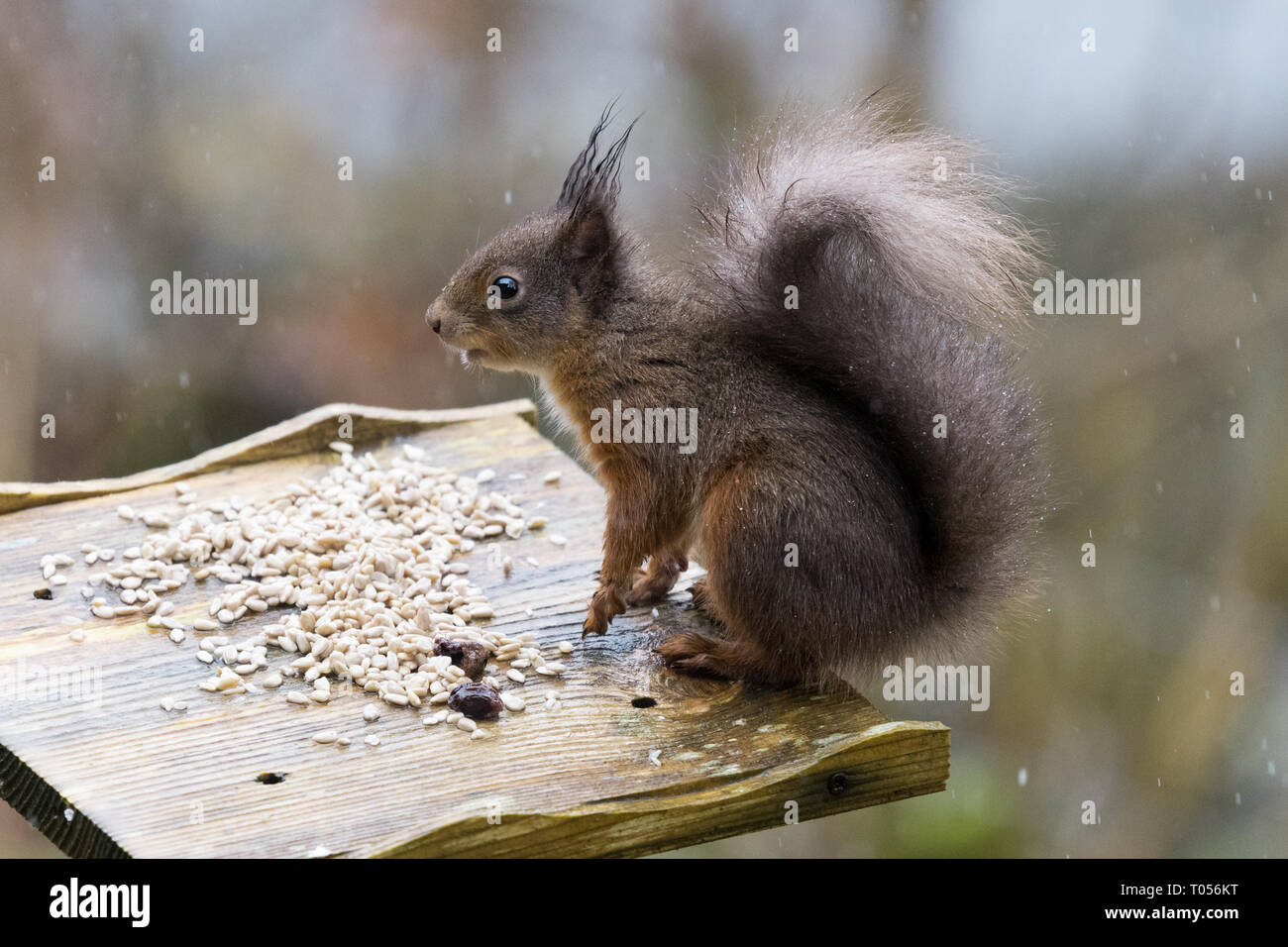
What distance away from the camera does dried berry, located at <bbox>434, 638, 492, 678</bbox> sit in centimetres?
228

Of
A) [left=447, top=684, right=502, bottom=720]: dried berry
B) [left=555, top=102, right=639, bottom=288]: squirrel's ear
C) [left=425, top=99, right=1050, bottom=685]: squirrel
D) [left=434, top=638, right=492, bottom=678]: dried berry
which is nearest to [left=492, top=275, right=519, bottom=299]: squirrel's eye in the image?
[left=555, top=102, right=639, bottom=288]: squirrel's ear

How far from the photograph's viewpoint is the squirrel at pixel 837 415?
7.39 ft

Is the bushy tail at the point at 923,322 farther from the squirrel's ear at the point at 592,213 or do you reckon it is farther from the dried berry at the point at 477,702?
the dried berry at the point at 477,702

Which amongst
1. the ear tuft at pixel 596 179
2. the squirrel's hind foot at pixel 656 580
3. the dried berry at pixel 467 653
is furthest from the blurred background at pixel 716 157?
the dried berry at pixel 467 653

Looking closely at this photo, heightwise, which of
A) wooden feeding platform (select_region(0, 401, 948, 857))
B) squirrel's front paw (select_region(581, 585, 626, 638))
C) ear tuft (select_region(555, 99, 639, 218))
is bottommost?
wooden feeding platform (select_region(0, 401, 948, 857))

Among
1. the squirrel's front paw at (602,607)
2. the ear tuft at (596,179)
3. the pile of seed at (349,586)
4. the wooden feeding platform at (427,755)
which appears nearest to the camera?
the wooden feeding platform at (427,755)

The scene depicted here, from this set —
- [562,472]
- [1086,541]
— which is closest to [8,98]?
[562,472]

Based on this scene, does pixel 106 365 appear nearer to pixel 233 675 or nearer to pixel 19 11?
pixel 19 11

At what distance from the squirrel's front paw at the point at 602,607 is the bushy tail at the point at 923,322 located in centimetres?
51

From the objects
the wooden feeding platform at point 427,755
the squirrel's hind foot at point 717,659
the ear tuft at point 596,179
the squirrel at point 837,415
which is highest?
the ear tuft at point 596,179

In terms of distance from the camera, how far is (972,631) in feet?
7.88

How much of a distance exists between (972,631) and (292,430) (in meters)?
1.69

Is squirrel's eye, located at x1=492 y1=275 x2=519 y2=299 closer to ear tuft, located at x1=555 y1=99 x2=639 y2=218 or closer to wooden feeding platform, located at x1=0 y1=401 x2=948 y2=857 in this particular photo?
ear tuft, located at x1=555 y1=99 x2=639 y2=218

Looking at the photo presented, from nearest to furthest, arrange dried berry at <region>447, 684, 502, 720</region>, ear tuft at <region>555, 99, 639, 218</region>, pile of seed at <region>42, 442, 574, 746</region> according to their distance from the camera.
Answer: dried berry at <region>447, 684, 502, 720</region> → pile of seed at <region>42, 442, 574, 746</region> → ear tuft at <region>555, 99, 639, 218</region>
